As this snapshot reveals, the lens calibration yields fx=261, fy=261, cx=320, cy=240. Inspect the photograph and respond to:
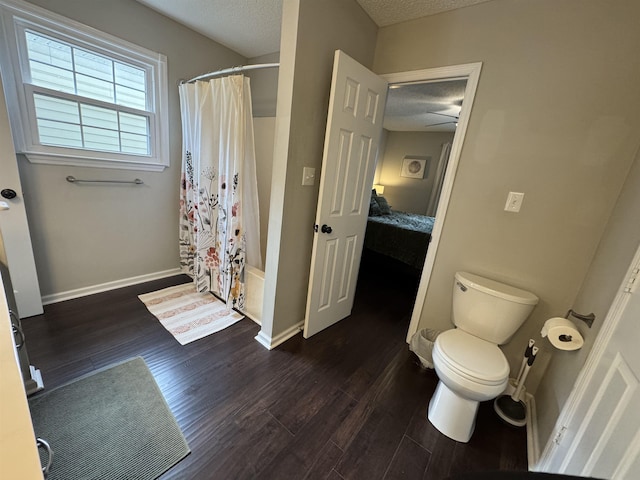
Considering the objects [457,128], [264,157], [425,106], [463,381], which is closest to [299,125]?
[457,128]

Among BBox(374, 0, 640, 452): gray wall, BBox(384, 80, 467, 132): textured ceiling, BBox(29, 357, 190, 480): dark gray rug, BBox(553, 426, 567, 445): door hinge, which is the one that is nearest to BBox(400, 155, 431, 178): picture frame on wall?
BBox(384, 80, 467, 132): textured ceiling

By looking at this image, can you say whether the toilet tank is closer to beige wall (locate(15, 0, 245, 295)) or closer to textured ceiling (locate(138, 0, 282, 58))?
textured ceiling (locate(138, 0, 282, 58))

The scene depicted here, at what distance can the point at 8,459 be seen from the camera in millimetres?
372

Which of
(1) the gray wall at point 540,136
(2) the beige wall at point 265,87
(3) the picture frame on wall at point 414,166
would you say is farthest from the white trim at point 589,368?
(3) the picture frame on wall at point 414,166

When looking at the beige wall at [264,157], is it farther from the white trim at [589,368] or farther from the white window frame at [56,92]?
the white trim at [589,368]

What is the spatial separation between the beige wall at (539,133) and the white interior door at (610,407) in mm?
631

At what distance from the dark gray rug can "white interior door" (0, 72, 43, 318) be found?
924 mm

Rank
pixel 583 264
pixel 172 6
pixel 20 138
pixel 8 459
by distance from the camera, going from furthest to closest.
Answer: pixel 172 6
pixel 20 138
pixel 583 264
pixel 8 459

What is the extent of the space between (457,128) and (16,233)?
3031 mm

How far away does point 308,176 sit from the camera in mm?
1766

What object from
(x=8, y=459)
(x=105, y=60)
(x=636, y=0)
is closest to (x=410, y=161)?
(x=636, y=0)

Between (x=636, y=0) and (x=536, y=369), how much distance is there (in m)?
1.99

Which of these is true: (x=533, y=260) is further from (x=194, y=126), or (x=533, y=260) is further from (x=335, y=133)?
(x=194, y=126)

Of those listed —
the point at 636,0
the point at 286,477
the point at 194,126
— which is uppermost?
the point at 636,0
